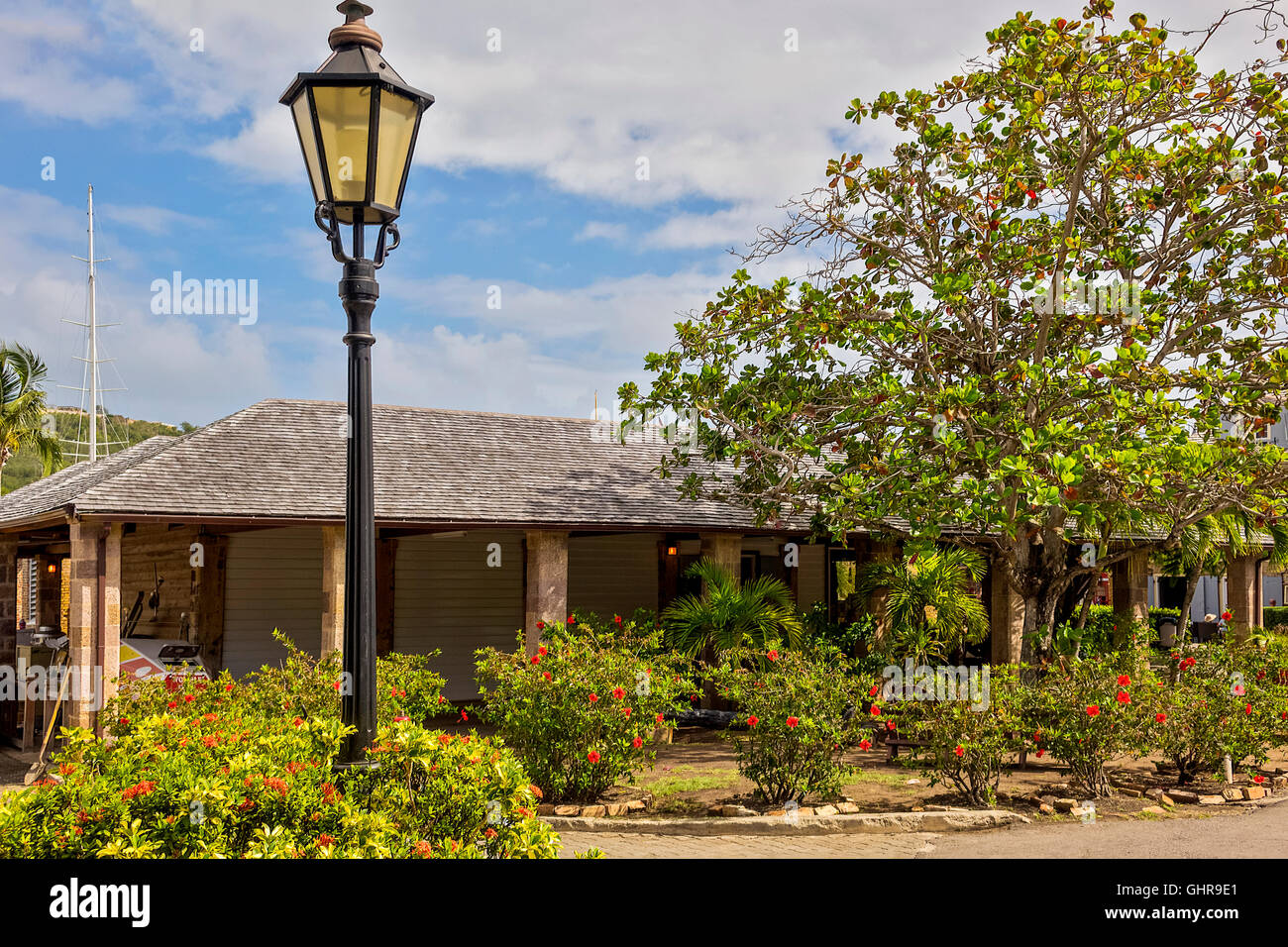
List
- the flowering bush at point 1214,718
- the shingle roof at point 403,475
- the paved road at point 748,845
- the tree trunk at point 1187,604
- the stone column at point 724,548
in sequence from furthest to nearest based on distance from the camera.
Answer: the stone column at point 724,548 < the tree trunk at point 1187,604 < the shingle roof at point 403,475 < the flowering bush at point 1214,718 < the paved road at point 748,845

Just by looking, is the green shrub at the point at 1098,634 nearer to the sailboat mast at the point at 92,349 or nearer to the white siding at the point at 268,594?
the white siding at the point at 268,594

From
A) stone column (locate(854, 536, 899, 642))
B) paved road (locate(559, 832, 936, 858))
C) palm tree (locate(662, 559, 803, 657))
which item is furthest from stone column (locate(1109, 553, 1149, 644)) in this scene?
paved road (locate(559, 832, 936, 858))

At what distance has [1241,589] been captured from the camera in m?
19.6

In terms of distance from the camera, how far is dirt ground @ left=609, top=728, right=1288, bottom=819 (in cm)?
928

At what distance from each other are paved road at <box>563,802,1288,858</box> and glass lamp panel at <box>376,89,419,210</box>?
17.0 ft

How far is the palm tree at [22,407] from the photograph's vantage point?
99.5ft

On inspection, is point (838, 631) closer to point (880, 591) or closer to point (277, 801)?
point (880, 591)

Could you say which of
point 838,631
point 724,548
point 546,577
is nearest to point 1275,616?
point 838,631

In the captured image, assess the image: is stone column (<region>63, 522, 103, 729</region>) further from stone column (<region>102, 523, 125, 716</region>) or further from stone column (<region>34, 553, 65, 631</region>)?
stone column (<region>34, 553, 65, 631</region>)

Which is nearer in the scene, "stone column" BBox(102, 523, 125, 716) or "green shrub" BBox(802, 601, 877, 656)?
"stone column" BBox(102, 523, 125, 716)

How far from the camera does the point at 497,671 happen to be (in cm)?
977

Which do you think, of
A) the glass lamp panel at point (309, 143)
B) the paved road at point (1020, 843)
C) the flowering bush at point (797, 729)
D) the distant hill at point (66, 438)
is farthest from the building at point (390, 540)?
the distant hill at point (66, 438)

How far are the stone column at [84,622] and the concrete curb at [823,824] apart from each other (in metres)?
5.53
